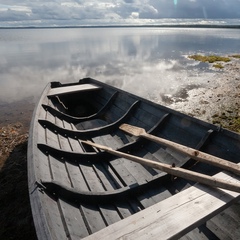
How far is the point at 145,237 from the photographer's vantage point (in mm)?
2342

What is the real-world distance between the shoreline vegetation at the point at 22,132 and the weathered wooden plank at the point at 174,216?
154 inches

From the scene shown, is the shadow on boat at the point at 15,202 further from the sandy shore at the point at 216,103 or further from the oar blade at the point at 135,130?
the sandy shore at the point at 216,103

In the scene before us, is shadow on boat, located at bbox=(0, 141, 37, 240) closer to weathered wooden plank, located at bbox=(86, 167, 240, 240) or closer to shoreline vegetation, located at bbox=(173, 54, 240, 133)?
weathered wooden plank, located at bbox=(86, 167, 240, 240)

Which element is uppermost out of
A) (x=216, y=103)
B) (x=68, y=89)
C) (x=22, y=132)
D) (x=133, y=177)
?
(x=68, y=89)

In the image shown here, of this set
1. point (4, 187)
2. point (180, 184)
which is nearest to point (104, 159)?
point (180, 184)

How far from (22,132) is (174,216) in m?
10.7

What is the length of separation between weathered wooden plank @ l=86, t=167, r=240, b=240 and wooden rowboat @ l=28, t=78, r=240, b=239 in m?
0.01

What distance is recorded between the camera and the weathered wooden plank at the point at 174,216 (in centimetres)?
240

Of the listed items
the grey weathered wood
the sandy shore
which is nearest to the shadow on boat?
the grey weathered wood

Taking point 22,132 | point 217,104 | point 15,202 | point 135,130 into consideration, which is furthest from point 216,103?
point 15,202

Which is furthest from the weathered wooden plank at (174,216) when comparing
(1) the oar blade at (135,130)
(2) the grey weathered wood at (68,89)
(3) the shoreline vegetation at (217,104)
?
(3) the shoreline vegetation at (217,104)

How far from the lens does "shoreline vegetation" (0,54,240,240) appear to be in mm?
5758

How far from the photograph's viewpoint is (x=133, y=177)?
5051 millimetres

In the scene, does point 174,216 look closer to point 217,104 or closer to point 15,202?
point 15,202
